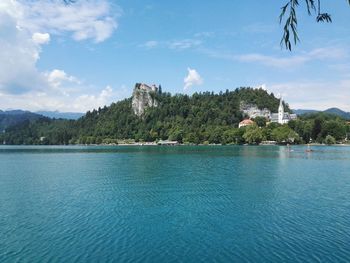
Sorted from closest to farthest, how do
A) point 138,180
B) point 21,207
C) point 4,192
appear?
point 21,207
point 4,192
point 138,180

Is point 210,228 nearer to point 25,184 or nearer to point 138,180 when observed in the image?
point 138,180

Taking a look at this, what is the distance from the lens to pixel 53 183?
57281 millimetres

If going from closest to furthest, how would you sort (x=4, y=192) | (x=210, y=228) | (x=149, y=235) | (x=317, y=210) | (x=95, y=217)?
(x=149, y=235)
(x=210, y=228)
(x=95, y=217)
(x=317, y=210)
(x=4, y=192)

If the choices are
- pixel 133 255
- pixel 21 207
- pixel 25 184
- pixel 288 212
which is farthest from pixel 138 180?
pixel 133 255

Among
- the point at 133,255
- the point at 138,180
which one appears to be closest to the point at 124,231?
the point at 133,255

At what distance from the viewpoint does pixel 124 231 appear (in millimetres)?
28359

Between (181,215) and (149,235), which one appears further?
(181,215)

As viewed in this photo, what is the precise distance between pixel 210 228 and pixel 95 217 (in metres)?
11.3

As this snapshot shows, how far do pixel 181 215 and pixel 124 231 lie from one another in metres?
7.16

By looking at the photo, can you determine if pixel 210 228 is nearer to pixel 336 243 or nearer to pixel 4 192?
pixel 336 243

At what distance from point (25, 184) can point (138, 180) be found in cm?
1827

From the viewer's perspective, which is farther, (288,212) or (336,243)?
(288,212)

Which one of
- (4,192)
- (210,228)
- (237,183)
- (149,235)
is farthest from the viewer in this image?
(237,183)

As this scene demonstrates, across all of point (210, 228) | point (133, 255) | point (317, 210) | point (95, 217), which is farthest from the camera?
point (317, 210)
